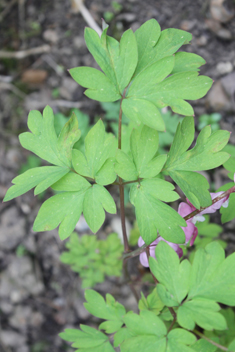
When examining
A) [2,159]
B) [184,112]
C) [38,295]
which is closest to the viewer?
[184,112]

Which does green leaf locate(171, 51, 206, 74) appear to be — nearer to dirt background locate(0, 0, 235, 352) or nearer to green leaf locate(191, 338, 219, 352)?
green leaf locate(191, 338, 219, 352)

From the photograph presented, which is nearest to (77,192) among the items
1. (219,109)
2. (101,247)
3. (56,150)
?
(56,150)

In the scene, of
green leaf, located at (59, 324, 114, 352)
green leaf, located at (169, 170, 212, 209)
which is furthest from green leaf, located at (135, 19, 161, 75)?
green leaf, located at (59, 324, 114, 352)

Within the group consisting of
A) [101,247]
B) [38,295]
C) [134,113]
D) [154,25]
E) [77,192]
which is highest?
[154,25]

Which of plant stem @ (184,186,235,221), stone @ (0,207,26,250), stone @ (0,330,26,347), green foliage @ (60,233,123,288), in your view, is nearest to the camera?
plant stem @ (184,186,235,221)

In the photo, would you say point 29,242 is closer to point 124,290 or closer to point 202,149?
point 124,290

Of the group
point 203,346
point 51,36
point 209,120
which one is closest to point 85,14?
point 51,36
